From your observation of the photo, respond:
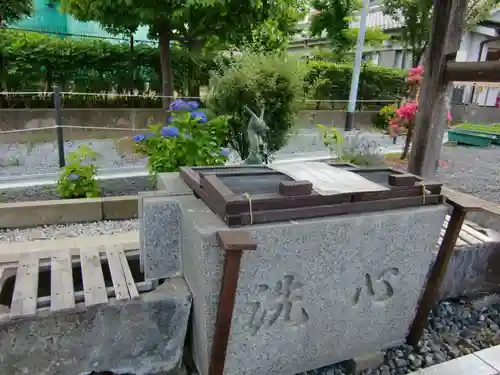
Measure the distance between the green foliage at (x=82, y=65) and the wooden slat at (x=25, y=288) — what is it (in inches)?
288

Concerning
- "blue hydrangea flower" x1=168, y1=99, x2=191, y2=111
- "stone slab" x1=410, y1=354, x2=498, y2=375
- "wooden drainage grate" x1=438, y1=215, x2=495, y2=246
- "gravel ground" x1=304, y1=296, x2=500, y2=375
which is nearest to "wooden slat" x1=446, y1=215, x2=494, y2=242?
"wooden drainage grate" x1=438, y1=215, x2=495, y2=246

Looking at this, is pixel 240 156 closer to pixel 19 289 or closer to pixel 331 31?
pixel 19 289

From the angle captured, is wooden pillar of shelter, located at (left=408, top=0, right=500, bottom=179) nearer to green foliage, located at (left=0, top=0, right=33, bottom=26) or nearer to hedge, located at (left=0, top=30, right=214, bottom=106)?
hedge, located at (left=0, top=30, right=214, bottom=106)

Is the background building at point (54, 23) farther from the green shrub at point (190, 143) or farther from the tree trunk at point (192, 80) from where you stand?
the green shrub at point (190, 143)

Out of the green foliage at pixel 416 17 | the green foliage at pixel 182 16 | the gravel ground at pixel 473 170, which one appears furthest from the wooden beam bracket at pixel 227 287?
the green foliage at pixel 416 17

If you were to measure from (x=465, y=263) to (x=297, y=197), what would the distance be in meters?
2.07

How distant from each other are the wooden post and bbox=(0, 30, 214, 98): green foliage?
22.0 ft

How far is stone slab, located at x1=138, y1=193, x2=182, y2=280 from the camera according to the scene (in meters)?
2.15

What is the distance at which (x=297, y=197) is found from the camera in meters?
1.89

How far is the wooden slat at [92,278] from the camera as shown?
78.8 inches

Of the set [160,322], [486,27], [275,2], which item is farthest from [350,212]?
[486,27]

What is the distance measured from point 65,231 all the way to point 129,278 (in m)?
2.04

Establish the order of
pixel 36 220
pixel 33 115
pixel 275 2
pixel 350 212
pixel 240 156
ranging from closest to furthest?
1. pixel 350 212
2. pixel 36 220
3. pixel 240 156
4. pixel 275 2
5. pixel 33 115

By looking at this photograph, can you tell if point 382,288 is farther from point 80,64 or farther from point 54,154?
point 80,64
